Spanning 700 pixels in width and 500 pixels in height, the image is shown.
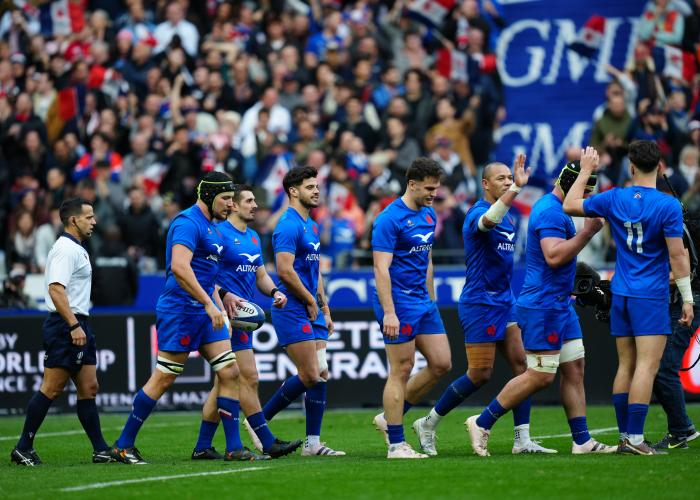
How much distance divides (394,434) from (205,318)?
1966 millimetres

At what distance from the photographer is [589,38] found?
76.7 ft

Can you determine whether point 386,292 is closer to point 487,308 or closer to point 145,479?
point 487,308

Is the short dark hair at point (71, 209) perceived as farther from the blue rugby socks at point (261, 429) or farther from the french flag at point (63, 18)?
the french flag at point (63, 18)

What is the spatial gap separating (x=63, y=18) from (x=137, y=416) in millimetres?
16606

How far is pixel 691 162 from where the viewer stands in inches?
787

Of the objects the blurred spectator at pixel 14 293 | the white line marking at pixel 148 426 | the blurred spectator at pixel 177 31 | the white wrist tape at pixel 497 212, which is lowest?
the white line marking at pixel 148 426

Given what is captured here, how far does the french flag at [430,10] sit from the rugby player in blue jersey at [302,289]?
42.1 ft

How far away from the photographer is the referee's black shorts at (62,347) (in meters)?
11.8

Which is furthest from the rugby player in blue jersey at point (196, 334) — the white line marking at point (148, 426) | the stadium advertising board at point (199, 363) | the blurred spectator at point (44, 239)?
the blurred spectator at point (44, 239)

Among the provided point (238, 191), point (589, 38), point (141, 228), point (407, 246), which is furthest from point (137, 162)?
point (407, 246)

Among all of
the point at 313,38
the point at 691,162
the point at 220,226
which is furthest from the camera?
the point at 313,38

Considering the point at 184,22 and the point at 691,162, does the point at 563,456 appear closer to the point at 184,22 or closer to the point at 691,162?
the point at 691,162

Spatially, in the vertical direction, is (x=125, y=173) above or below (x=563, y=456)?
above

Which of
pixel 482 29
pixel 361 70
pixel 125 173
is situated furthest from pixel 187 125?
pixel 482 29
